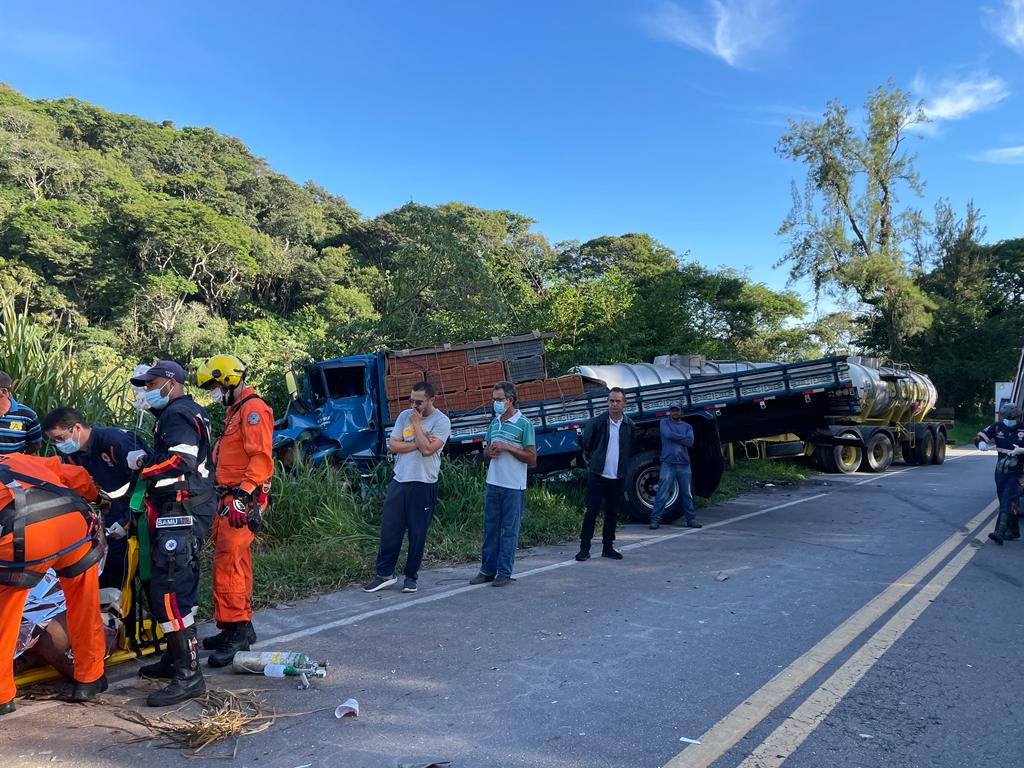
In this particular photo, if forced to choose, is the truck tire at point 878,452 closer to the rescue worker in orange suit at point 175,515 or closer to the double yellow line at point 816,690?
the double yellow line at point 816,690

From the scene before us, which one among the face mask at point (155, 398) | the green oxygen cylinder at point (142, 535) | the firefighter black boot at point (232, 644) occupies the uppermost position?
the face mask at point (155, 398)

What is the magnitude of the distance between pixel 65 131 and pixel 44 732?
182 feet

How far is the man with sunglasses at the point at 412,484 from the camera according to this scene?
5.54 metres

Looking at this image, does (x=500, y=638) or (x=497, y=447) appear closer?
(x=500, y=638)

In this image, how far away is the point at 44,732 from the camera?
318 cm

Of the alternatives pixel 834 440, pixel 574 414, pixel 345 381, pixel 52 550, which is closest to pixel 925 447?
pixel 834 440

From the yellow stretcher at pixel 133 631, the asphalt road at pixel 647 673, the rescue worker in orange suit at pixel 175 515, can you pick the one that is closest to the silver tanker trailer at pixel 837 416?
the asphalt road at pixel 647 673

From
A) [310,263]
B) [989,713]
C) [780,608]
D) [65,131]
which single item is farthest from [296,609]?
[65,131]

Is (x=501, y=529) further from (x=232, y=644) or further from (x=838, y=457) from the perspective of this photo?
(x=838, y=457)

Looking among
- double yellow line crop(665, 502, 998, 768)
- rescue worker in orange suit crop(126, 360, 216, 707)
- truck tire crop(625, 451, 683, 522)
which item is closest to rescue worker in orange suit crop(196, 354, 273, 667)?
rescue worker in orange suit crop(126, 360, 216, 707)

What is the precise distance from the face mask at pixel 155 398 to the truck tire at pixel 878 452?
593 inches

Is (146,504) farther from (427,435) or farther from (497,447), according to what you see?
(497,447)

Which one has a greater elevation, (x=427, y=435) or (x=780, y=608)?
(x=427, y=435)

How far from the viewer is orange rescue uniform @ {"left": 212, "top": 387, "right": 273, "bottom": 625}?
13.3 ft
